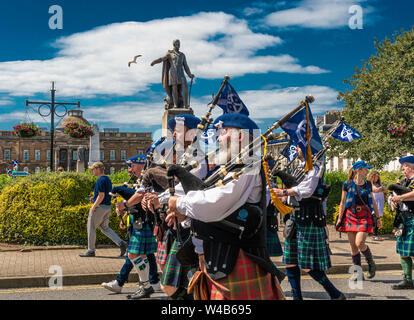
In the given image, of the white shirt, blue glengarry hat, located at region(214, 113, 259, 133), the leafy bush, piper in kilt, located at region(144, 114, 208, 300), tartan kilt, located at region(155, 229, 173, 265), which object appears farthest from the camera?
the leafy bush

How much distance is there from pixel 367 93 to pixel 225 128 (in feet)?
101

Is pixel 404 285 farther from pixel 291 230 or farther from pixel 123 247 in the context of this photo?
pixel 123 247

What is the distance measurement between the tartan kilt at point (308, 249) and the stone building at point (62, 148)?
8566cm

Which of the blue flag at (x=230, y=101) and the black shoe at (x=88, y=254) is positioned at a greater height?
the blue flag at (x=230, y=101)

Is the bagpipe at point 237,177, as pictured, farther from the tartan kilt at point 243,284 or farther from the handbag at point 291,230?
the handbag at point 291,230

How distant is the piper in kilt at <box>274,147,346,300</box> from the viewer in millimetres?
5676

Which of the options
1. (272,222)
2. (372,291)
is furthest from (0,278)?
(372,291)

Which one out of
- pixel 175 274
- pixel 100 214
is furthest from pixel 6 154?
pixel 175 274

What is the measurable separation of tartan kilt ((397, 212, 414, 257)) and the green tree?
22987 mm

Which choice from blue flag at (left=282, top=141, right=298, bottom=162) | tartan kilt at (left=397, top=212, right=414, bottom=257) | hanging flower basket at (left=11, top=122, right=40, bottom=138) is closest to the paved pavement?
tartan kilt at (left=397, top=212, right=414, bottom=257)

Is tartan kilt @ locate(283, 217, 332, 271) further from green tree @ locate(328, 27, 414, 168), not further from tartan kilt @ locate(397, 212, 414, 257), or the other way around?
green tree @ locate(328, 27, 414, 168)

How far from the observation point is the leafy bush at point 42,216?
10.0 meters

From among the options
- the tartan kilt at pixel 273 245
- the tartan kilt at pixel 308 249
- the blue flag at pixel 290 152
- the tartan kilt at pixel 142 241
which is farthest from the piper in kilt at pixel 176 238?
the blue flag at pixel 290 152

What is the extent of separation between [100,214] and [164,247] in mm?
4409
